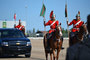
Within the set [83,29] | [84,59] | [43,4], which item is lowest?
[84,59]

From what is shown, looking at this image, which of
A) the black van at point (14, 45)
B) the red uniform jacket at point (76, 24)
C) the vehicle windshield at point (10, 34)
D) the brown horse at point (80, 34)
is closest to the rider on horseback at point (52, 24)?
the brown horse at point (80, 34)

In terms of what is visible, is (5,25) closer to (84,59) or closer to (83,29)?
(83,29)

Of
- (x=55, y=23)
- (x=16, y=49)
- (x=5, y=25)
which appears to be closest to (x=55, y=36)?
(x=55, y=23)

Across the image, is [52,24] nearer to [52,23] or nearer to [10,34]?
[52,23]

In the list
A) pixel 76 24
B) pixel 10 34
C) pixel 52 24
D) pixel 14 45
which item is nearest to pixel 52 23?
pixel 52 24

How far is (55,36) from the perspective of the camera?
45.2 ft

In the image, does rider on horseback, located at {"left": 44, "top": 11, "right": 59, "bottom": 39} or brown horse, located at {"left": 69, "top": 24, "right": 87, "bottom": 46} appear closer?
brown horse, located at {"left": 69, "top": 24, "right": 87, "bottom": 46}

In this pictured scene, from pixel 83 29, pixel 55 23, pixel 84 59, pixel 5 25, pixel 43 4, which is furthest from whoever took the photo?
pixel 5 25

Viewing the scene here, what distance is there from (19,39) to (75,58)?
44.7 ft

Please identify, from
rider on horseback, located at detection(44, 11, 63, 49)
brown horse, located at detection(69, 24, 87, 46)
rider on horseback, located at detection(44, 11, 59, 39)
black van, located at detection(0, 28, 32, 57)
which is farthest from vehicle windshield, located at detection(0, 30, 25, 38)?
brown horse, located at detection(69, 24, 87, 46)

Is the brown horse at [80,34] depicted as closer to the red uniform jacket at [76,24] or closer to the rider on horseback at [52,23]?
the rider on horseback at [52,23]

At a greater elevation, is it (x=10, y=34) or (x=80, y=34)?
Answer: (x=10, y=34)

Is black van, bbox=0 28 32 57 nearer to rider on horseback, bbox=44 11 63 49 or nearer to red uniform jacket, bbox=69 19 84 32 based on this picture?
rider on horseback, bbox=44 11 63 49

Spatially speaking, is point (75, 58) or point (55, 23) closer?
point (75, 58)
